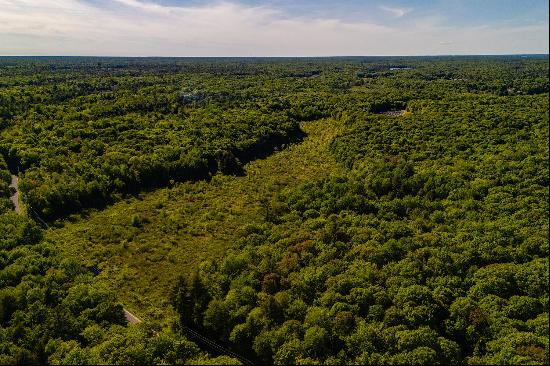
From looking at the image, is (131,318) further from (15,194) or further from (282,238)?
(15,194)

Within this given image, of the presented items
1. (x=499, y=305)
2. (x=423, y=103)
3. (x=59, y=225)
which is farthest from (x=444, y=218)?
(x=423, y=103)

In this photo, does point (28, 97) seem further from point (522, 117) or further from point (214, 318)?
point (522, 117)

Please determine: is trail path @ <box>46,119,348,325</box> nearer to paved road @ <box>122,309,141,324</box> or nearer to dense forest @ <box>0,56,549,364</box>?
dense forest @ <box>0,56,549,364</box>

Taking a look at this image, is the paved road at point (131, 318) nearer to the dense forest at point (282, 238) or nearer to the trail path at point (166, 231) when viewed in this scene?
the trail path at point (166, 231)

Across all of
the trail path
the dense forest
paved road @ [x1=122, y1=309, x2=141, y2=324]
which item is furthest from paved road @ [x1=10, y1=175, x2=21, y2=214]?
paved road @ [x1=122, y1=309, x2=141, y2=324]

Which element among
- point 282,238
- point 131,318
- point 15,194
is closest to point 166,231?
point 131,318
